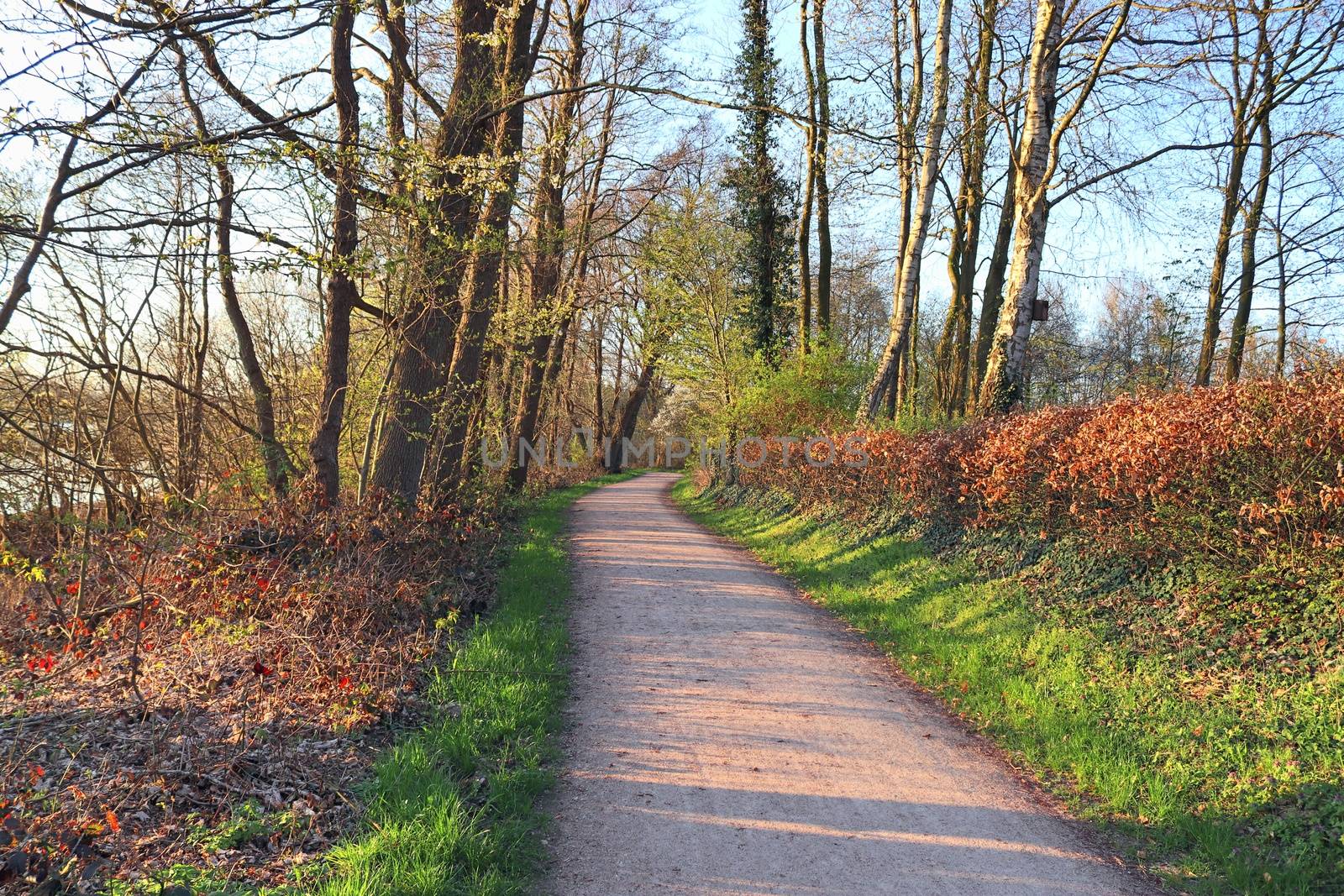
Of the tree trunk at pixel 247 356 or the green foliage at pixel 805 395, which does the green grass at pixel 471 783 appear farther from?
the green foliage at pixel 805 395

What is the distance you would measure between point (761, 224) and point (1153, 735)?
1774 centimetres

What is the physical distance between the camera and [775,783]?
4668mm

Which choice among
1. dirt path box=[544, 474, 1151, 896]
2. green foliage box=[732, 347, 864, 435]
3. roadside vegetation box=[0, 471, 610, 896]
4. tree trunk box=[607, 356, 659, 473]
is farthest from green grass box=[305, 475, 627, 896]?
tree trunk box=[607, 356, 659, 473]

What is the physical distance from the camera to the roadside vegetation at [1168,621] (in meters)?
4.20

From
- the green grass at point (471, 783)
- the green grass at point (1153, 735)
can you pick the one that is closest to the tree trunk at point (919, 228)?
the green grass at point (1153, 735)

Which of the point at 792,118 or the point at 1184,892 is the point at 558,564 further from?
the point at 1184,892

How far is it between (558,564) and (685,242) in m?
12.9

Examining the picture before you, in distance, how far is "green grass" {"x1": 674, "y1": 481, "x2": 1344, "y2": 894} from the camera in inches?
154

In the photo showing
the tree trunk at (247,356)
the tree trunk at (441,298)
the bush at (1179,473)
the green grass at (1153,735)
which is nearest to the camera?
the green grass at (1153,735)

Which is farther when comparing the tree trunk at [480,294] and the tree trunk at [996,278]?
the tree trunk at [996,278]

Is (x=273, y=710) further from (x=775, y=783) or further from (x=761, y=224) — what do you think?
(x=761, y=224)

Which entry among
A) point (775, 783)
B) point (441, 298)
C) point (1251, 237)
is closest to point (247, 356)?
point (441, 298)

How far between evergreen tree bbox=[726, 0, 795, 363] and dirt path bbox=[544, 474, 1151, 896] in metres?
Result: 13.6

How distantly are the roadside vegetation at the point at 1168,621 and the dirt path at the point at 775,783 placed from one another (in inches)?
21.0
